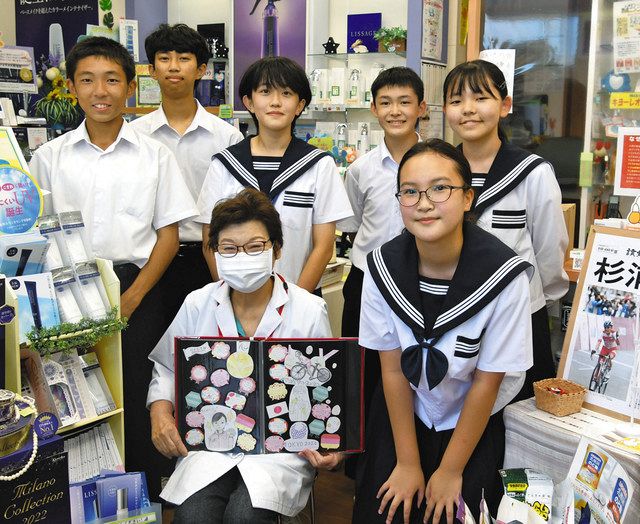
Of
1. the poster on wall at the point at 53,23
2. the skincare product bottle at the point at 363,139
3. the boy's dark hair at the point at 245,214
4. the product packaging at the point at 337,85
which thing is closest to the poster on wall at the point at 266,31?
the product packaging at the point at 337,85

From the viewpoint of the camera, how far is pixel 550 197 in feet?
8.54

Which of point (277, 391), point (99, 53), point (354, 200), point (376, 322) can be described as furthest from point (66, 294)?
point (354, 200)

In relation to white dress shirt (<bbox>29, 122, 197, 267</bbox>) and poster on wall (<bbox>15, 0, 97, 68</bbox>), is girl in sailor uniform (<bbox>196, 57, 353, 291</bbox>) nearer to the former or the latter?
white dress shirt (<bbox>29, 122, 197, 267</bbox>)

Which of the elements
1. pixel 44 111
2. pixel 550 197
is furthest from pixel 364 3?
pixel 550 197

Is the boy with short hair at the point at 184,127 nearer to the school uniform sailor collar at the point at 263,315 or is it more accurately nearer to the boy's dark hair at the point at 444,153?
the school uniform sailor collar at the point at 263,315

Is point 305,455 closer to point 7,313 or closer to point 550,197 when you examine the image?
point 7,313

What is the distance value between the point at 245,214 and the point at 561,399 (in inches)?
42.7

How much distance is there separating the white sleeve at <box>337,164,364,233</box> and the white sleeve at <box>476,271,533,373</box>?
1190 millimetres

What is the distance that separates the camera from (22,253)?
2.11m

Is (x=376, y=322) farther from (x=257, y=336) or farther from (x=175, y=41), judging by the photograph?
(x=175, y=41)

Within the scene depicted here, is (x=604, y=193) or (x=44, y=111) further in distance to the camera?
(x=44, y=111)

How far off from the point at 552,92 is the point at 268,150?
2165mm

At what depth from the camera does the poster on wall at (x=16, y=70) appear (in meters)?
4.81

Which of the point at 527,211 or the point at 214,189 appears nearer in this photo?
the point at 527,211
